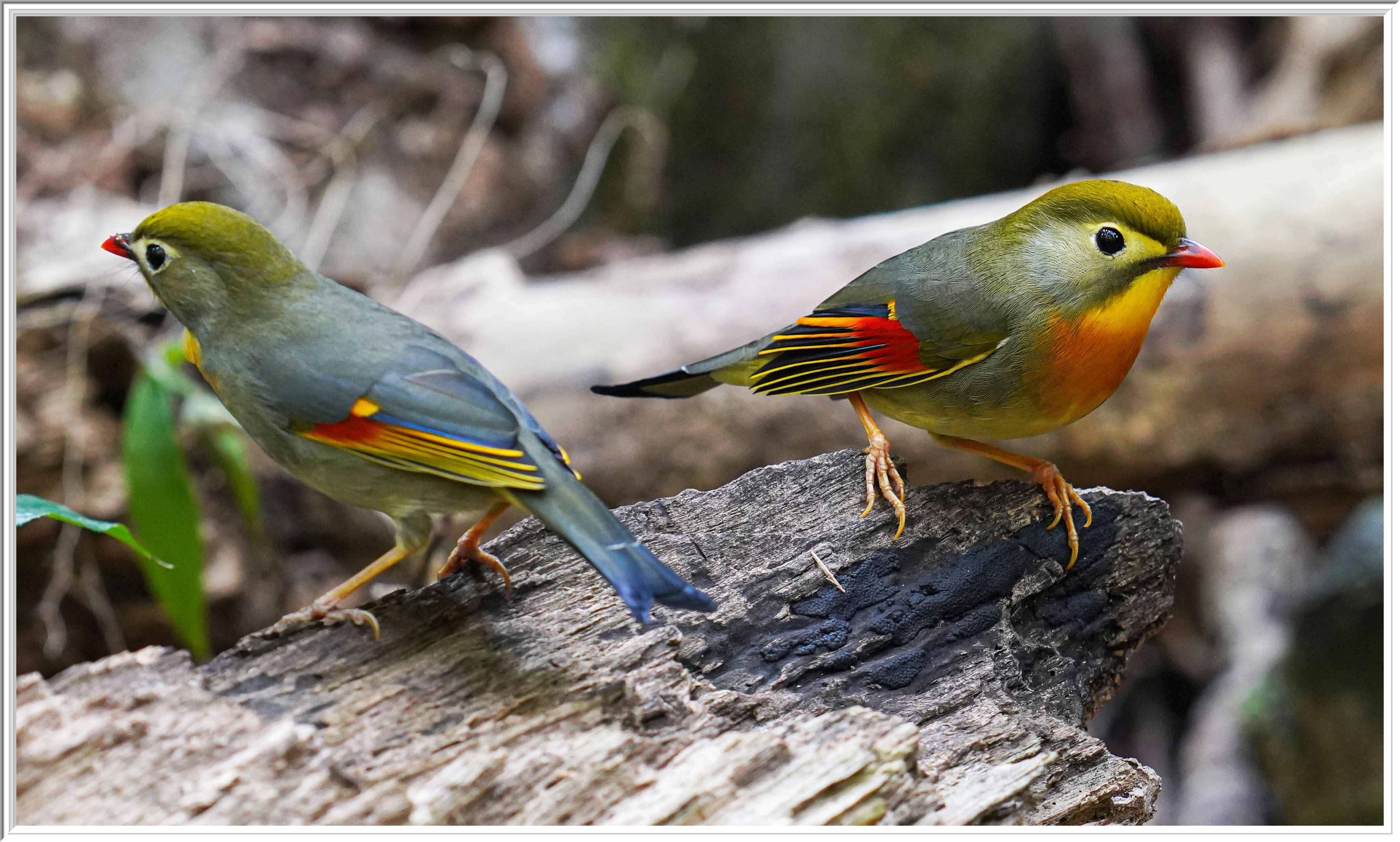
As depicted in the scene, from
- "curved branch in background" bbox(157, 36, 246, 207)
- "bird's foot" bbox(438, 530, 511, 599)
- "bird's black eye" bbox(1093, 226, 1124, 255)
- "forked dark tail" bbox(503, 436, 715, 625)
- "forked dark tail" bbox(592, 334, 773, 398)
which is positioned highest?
"curved branch in background" bbox(157, 36, 246, 207)

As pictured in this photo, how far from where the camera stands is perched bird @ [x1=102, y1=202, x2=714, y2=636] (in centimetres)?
206

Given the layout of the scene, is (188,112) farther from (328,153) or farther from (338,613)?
(338,613)

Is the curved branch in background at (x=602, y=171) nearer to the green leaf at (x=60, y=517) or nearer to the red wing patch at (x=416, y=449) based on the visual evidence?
the green leaf at (x=60, y=517)

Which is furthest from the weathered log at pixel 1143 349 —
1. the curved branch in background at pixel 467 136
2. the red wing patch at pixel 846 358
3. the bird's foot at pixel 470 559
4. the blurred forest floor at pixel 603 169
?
the bird's foot at pixel 470 559

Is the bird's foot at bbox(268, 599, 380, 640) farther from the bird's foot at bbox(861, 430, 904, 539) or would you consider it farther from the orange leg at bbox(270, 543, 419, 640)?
the bird's foot at bbox(861, 430, 904, 539)

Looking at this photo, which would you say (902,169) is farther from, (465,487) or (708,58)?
(465,487)

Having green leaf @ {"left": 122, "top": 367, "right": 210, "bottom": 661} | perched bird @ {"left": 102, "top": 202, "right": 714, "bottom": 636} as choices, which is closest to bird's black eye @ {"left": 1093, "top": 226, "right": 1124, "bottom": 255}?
perched bird @ {"left": 102, "top": 202, "right": 714, "bottom": 636}

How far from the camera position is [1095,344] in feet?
7.53

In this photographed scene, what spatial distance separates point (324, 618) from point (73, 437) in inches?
109

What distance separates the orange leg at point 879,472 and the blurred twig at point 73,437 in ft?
10.9

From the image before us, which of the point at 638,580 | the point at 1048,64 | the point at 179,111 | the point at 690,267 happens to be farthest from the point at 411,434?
the point at 1048,64

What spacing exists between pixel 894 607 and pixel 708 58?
5.25 meters

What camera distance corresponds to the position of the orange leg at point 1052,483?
103 inches

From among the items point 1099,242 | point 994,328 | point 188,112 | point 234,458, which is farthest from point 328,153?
point 1099,242
